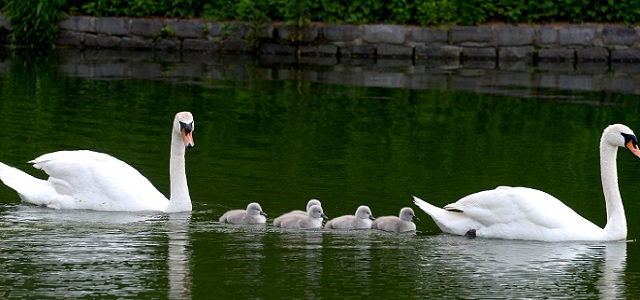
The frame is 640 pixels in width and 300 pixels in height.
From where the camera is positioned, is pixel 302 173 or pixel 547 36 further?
pixel 547 36

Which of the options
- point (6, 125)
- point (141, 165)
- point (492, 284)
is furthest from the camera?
point (6, 125)

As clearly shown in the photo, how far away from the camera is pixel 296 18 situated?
26719 mm

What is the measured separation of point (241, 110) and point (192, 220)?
7725mm

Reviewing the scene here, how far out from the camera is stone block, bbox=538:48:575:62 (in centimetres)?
2619

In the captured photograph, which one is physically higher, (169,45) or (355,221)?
(169,45)

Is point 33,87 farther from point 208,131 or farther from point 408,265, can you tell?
point 408,265

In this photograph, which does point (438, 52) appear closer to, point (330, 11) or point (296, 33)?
point (330, 11)

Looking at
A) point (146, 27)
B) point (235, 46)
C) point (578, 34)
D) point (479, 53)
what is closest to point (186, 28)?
point (146, 27)

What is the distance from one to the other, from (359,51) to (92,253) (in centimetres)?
1711

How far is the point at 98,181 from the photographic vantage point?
39.7 feet

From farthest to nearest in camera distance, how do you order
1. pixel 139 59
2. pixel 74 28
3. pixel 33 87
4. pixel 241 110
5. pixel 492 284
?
pixel 74 28 < pixel 139 59 < pixel 33 87 < pixel 241 110 < pixel 492 284

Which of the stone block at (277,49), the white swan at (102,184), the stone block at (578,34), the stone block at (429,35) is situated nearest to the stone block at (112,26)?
the stone block at (277,49)

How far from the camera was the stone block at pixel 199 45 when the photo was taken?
27.5 metres

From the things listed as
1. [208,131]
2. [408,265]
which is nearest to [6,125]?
[208,131]
